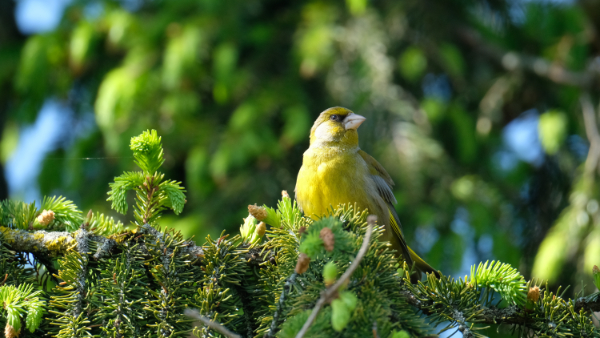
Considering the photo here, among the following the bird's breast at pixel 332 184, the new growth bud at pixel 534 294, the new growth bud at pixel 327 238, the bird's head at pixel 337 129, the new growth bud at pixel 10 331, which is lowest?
the new growth bud at pixel 534 294

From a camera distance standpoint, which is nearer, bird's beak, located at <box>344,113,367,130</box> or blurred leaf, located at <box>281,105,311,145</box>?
bird's beak, located at <box>344,113,367,130</box>

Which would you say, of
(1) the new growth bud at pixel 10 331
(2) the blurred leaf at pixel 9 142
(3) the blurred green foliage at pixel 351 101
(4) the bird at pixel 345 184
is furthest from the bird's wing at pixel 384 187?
(2) the blurred leaf at pixel 9 142

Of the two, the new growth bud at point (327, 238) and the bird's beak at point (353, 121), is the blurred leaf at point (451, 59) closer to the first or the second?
the bird's beak at point (353, 121)

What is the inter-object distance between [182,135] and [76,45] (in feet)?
5.09

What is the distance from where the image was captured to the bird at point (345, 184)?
3363mm

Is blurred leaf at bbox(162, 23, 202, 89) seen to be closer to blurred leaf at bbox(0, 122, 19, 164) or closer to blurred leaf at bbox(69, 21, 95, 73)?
blurred leaf at bbox(69, 21, 95, 73)

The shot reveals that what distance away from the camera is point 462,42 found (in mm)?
6273

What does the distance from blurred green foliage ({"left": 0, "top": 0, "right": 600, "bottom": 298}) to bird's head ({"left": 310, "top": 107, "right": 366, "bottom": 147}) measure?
1.88ft

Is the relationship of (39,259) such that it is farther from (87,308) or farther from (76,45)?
(76,45)

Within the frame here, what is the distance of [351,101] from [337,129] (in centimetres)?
102

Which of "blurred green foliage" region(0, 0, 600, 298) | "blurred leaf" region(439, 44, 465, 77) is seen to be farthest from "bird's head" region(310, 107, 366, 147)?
"blurred leaf" region(439, 44, 465, 77)

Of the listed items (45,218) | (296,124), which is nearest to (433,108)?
(296,124)

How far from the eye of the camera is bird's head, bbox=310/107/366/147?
158 inches

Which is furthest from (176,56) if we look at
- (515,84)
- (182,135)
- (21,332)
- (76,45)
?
(515,84)
